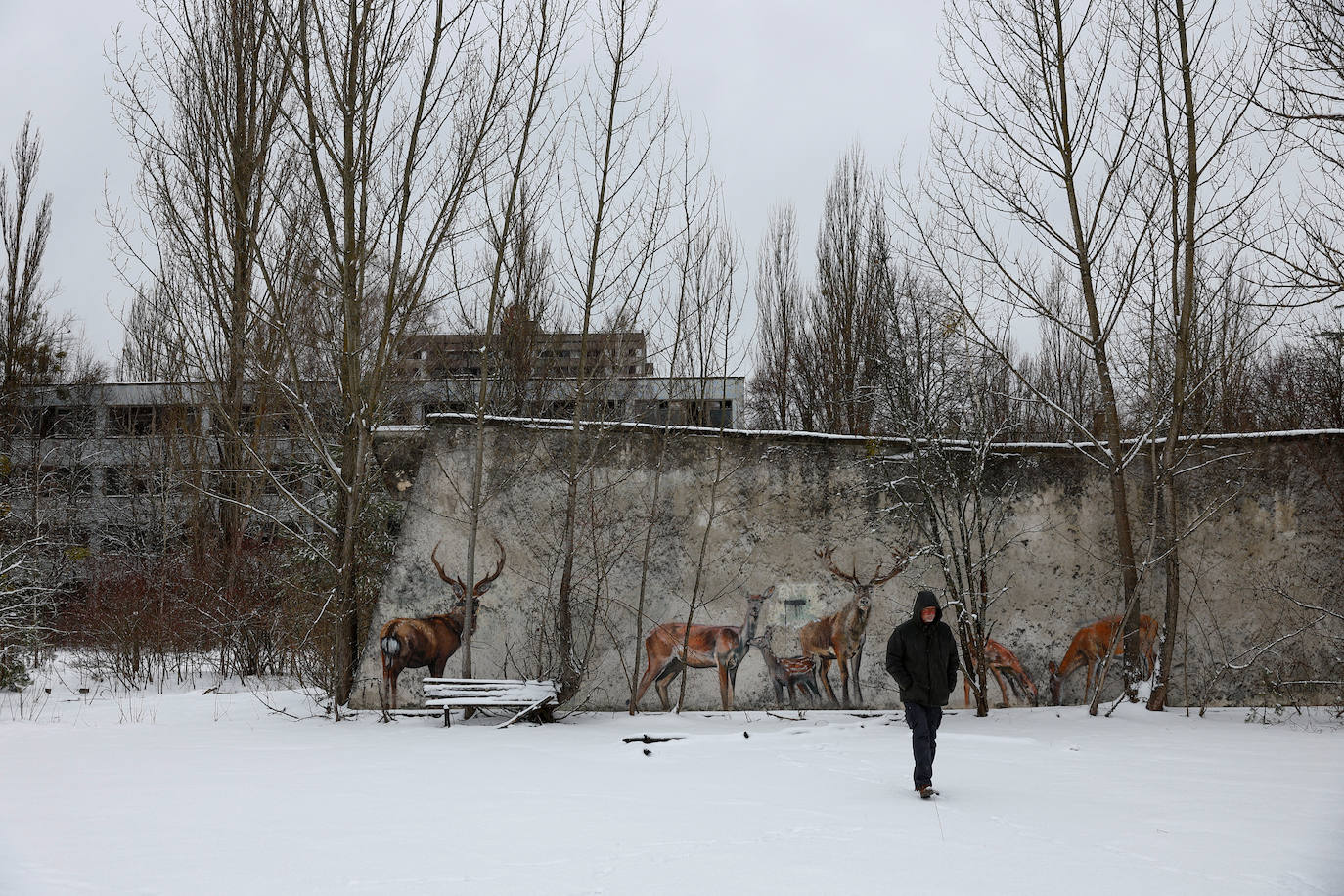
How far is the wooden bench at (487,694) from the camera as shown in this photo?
9594 mm

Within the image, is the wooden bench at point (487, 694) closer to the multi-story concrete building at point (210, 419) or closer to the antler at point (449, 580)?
the antler at point (449, 580)

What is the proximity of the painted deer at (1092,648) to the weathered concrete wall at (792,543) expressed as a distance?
4.4 inches

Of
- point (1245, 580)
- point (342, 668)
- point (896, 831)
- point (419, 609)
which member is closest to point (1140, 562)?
point (1245, 580)

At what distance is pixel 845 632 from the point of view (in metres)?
10.5

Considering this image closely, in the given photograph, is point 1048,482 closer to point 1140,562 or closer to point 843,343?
point 1140,562

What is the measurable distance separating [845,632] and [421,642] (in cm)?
484

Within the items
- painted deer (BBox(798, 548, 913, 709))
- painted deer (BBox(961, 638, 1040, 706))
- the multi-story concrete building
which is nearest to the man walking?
painted deer (BBox(798, 548, 913, 709))

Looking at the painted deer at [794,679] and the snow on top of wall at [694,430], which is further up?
the snow on top of wall at [694,430]

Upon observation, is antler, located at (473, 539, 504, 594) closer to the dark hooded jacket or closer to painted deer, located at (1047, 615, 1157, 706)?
the dark hooded jacket

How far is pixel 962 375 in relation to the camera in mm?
10945

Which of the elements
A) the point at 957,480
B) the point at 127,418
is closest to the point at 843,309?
the point at 957,480

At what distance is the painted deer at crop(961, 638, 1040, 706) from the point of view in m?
10.4

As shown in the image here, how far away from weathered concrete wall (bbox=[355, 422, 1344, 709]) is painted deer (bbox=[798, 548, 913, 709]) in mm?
101

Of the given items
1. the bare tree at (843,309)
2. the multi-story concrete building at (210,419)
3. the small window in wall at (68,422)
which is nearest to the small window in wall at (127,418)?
the multi-story concrete building at (210,419)
